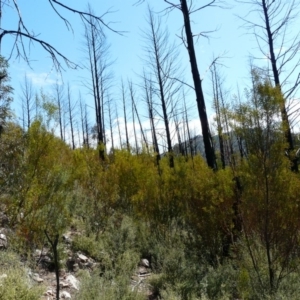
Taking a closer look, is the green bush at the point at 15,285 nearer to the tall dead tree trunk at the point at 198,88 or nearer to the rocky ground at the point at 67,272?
the rocky ground at the point at 67,272

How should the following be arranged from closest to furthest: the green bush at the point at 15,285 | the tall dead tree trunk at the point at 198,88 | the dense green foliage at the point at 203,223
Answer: the green bush at the point at 15,285, the dense green foliage at the point at 203,223, the tall dead tree trunk at the point at 198,88

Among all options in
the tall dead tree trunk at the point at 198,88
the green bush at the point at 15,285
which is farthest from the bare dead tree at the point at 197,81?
the green bush at the point at 15,285

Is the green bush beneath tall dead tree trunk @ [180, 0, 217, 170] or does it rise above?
beneath

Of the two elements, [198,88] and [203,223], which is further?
[198,88]

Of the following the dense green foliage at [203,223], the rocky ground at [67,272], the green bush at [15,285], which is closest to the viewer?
the green bush at [15,285]

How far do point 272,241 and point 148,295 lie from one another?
2113 millimetres

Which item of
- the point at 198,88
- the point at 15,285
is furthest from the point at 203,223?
the point at 15,285

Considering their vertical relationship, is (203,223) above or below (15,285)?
above

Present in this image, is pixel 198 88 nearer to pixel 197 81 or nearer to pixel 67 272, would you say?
pixel 197 81

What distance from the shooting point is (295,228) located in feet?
17.2

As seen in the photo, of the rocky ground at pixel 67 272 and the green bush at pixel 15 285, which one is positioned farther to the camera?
the rocky ground at pixel 67 272

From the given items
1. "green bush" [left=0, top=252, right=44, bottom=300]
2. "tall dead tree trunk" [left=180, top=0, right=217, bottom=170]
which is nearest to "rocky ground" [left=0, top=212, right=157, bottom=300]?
"green bush" [left=0, top=252, right=44, bottom=300]

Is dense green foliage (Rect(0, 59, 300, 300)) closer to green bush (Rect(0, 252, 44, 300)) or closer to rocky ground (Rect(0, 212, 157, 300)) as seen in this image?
green bush (Rect(0, 252, 44, 300))

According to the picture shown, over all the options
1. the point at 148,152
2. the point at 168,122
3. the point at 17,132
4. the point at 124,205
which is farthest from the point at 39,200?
the point at 168,122
